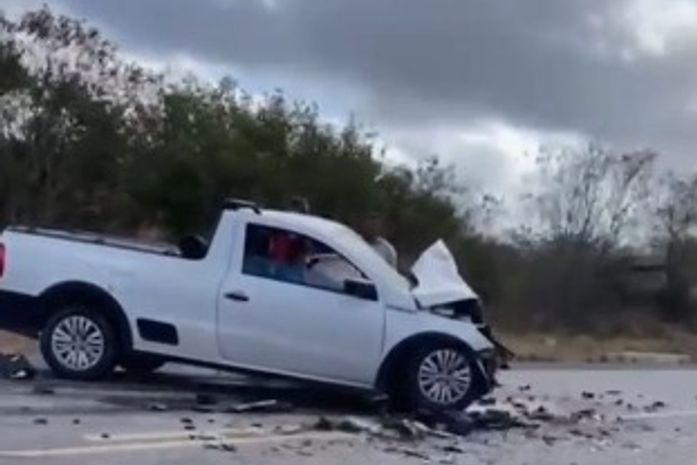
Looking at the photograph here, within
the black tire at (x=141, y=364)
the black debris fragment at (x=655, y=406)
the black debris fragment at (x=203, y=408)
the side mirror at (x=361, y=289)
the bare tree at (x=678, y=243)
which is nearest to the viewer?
the black debris fragment at (x=203, y=408)

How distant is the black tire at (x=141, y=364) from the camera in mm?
14867

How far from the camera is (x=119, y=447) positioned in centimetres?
1115

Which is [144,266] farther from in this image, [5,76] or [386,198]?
[386,198]

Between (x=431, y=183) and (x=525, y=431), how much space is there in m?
32.6

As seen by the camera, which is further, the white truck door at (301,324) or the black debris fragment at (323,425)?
the white truck door at (301,324)

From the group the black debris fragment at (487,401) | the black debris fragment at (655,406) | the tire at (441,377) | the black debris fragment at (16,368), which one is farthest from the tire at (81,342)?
the black debris fragment at (655,406)

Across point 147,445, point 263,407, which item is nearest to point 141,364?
point 263,407

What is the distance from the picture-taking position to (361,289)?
47.5ft

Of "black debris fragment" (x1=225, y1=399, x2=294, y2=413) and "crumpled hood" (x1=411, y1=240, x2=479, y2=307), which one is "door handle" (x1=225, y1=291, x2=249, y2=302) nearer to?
"black debris fragment" (x1=225, y1=399, x2=294, y2=413)

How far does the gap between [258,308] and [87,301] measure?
5.22 feet

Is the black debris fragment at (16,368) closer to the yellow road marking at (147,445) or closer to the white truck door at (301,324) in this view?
the white truck door at (301,324)

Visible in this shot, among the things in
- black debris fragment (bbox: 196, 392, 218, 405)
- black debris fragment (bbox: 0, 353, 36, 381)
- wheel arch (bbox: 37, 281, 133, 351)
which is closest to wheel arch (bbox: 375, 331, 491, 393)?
black debris fragment (bbox: 196, 392, 218, 405)

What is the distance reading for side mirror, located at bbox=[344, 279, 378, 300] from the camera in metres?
14.5

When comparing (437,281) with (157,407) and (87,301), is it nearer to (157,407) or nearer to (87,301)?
(157,407)
